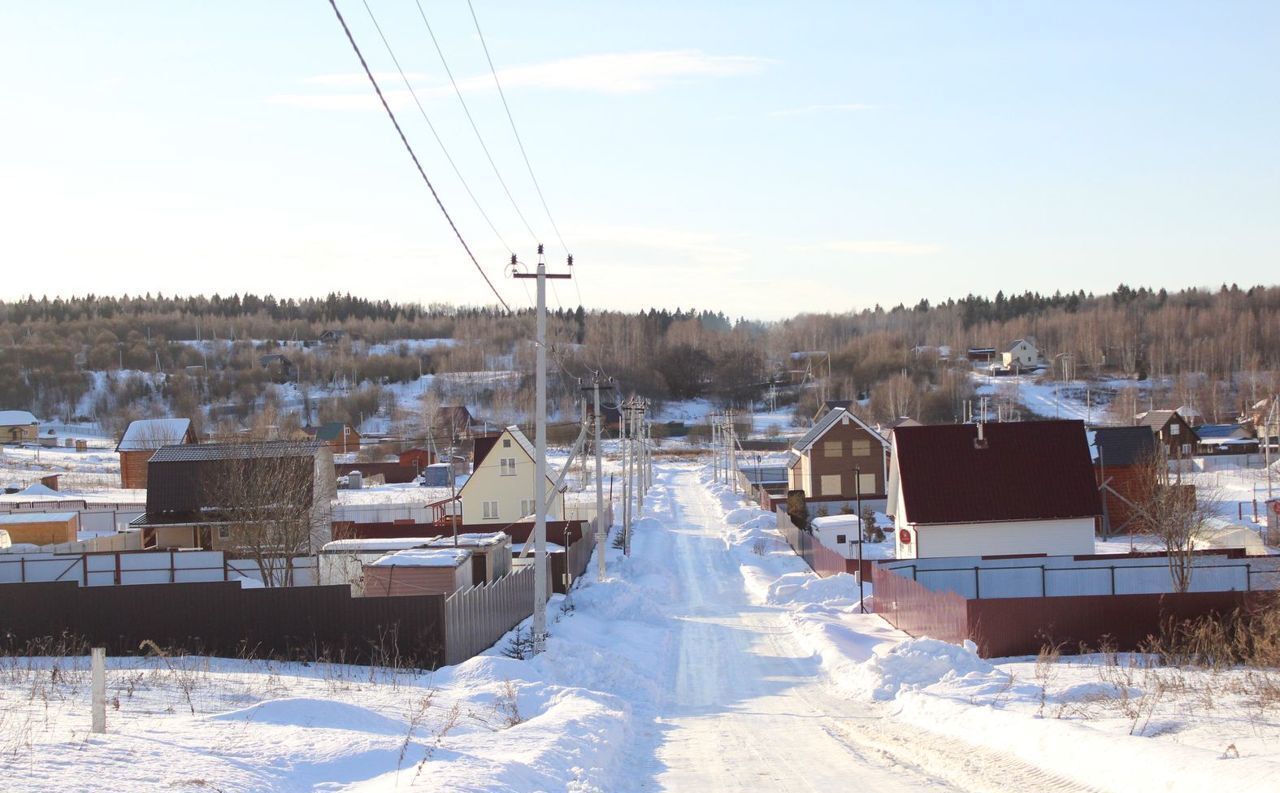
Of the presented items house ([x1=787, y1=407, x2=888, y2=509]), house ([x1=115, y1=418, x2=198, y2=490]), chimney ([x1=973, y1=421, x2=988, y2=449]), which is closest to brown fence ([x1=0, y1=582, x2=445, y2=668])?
chimney ([x1=973, y1=421, x2=988, y2=449])

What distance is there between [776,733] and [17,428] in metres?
136

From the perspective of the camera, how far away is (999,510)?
126 feet

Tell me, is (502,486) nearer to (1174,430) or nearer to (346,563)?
(346,563)

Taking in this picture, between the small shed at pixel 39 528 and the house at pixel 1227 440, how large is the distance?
85.3m

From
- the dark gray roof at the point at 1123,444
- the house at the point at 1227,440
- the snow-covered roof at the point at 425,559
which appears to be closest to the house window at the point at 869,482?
the dark gray roof at the point at 1123,444

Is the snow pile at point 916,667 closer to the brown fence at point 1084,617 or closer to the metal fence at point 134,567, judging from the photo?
the brown fence at point 1084,617

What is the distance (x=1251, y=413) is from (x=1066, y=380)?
41.4 meters

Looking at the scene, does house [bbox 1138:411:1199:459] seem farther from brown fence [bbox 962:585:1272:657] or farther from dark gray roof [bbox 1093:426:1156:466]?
brown fence [bbox 962:585:1272:657]

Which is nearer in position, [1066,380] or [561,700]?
[561,700]

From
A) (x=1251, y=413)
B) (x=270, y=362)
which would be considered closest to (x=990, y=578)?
(x=1251, y=413)

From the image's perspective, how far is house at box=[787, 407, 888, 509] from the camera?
234 feet

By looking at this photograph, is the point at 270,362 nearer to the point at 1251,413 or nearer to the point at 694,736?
the point at 1251,413

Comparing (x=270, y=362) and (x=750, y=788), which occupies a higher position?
(x=270, y=362)

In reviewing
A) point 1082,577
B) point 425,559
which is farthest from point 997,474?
point 425,559
